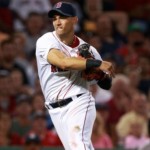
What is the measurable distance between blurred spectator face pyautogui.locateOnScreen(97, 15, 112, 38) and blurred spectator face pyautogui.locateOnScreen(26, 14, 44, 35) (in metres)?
1.12

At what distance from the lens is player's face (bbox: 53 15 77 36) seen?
6.18 meters

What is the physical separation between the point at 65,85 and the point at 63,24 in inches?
21.3

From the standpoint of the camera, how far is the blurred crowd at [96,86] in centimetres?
948

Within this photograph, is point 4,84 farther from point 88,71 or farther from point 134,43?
point 88,71

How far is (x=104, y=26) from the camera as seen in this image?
40.4 feet

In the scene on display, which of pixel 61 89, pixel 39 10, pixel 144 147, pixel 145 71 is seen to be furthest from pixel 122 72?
pixel 61 89

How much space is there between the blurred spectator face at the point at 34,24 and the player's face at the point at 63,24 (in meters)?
5.58

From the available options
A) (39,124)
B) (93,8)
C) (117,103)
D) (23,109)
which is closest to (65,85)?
(39,124)

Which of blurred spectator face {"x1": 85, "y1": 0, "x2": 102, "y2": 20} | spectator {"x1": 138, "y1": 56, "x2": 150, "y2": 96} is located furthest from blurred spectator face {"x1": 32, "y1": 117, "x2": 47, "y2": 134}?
blurred spectator face {"x1": 85, "y1": 0, "x2": 102, "y2": 20}

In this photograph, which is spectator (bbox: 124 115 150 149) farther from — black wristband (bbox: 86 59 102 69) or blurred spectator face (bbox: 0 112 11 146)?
black wristband (bbox: 86 59 102 69)

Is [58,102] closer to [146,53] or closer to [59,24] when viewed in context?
[59,24]

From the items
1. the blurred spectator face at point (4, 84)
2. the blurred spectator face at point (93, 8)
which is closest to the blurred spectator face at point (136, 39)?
the blurred spectator face at point (93, 8)

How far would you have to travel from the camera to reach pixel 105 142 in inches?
371

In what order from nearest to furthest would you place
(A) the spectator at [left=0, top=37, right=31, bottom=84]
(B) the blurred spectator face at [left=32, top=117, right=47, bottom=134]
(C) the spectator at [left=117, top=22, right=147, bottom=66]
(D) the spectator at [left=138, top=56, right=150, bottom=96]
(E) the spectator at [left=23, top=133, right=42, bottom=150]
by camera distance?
(E) the spectator at [left=23, top=133, right=42, bottom=150], (B) the blurred spectator face at [left=32, top=117, right=47, bottom=134], (A) the spectator at [left=0, top=37, right=31, bottom=84], (D) the spectator at [left=138, top=56, right=150, bottom=96], (C) the spectator at [left=117, top=22, right=147, bottom=66]
